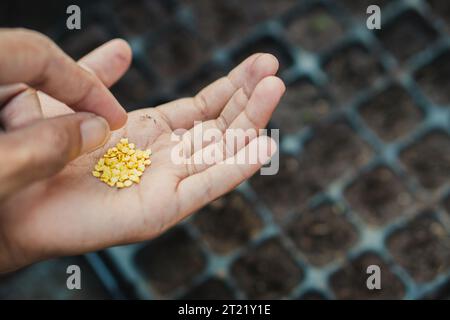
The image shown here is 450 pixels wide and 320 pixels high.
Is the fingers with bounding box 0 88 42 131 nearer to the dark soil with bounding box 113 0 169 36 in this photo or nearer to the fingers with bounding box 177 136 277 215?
the fingers with bounding box 177 136 277 215

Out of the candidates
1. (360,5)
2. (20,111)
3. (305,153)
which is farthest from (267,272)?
(360,5)

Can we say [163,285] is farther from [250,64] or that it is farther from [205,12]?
[205,12]

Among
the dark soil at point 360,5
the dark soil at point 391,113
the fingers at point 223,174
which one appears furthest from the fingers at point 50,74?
the dark soil at point 360,5

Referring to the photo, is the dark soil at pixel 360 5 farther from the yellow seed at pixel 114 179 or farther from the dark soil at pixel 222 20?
the yellow seed at pixel 114 179

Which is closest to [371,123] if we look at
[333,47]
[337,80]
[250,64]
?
[337,80]

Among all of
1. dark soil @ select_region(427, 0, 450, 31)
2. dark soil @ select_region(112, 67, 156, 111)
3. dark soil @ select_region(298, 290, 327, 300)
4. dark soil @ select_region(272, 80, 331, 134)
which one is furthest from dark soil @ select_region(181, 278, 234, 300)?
dark soil @ select_region(427, 0, 450, 31)

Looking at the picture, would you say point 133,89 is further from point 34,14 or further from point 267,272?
point 267,272
